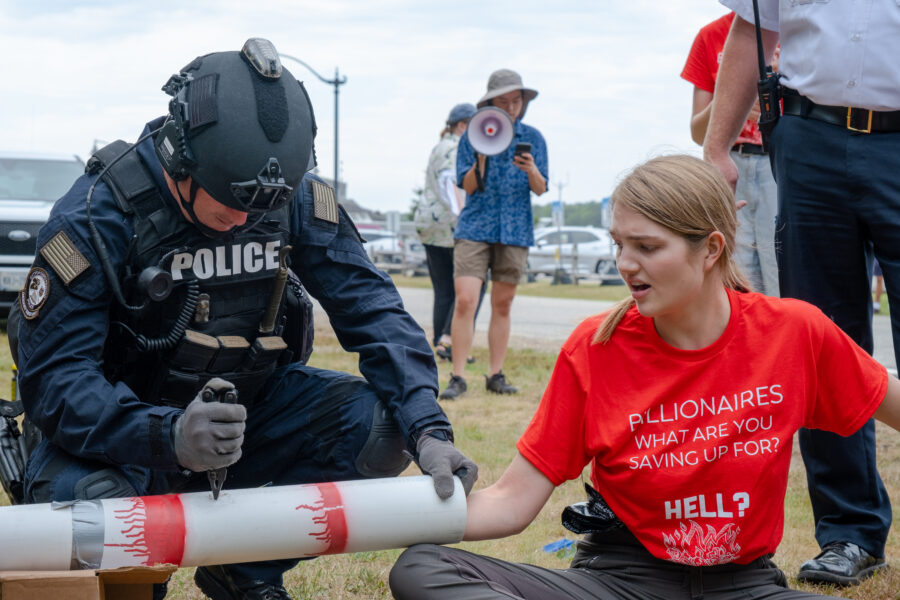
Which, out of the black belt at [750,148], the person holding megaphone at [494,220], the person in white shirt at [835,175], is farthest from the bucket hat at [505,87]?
the person in white shirt at [835,175]

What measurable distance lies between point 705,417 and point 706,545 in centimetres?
29

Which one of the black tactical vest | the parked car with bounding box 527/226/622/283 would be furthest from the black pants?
the parked car with bounding box 527/226/622/283

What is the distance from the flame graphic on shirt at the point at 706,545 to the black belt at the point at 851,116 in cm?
124

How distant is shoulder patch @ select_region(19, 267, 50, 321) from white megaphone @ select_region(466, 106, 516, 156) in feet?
13.5

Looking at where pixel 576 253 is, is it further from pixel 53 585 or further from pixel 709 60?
pixel 53 585

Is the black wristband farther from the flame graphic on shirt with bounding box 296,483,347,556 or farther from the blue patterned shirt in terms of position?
the blue patterned shirt

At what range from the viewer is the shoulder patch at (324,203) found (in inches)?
113

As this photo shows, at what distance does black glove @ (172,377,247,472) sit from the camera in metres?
2.22

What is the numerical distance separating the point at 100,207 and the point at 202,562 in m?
0.91

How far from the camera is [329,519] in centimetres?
235

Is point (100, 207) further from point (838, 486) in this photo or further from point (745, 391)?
point (838, 486)

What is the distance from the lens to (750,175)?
477cm

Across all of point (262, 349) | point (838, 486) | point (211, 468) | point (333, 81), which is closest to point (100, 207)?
point (262, 349)

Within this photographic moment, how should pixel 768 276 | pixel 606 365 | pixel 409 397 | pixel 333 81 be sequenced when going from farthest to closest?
pixel 333 81, pixel 768 276, pixel 409 397, pixel 606 365
